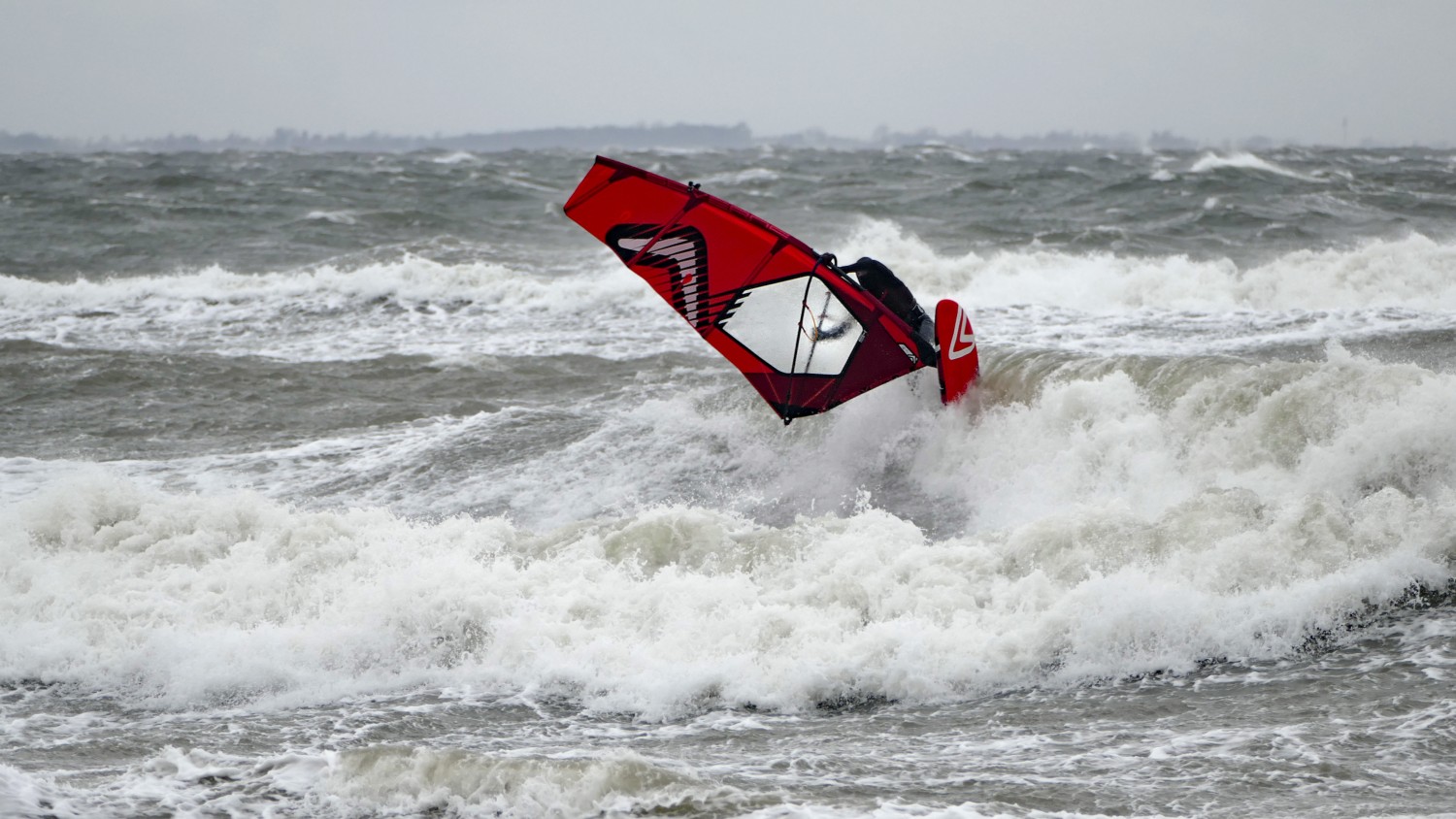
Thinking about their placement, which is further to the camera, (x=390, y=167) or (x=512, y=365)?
(x=390, y=167)

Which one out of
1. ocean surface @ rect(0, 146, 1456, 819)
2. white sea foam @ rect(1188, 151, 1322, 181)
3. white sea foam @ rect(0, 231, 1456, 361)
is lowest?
ocean surface @ rect(0, 146, 1456, 819)

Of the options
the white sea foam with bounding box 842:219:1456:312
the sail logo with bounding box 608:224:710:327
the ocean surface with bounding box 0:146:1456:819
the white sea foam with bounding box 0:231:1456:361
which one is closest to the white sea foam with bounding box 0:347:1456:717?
the ocean surface with bounding box 0:146:1456:819

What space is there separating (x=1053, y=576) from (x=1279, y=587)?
96cm

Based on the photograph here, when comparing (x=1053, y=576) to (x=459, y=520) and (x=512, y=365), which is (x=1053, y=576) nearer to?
(x=459, y=520)

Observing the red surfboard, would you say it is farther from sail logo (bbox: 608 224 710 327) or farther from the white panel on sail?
sail logo (bbox: 608 224 710 327)

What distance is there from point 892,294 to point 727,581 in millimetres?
2699

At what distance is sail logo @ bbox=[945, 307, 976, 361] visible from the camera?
7.96 m

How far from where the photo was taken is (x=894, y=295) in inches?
314

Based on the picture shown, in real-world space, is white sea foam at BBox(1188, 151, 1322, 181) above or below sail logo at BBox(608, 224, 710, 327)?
above

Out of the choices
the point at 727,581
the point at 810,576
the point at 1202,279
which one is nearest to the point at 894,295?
the point at 810,576

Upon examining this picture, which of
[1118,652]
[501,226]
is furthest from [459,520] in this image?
[501,226]

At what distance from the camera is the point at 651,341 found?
1318 cm

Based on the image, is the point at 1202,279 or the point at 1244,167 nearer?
the point at 1202,279

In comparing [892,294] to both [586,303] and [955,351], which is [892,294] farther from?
[586,303]
